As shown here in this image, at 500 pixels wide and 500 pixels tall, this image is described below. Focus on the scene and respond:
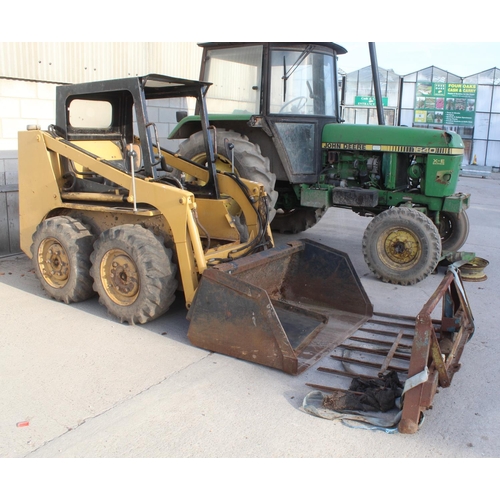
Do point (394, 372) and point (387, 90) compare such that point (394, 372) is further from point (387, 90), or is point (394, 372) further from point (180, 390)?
point (387, 90)

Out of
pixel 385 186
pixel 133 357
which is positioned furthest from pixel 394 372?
pixel 385 186

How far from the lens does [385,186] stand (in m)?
7.21

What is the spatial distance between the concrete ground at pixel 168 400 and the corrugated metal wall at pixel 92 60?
12.8 feet

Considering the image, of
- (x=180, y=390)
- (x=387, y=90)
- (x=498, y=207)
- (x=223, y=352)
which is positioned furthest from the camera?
(x=387, y=90)

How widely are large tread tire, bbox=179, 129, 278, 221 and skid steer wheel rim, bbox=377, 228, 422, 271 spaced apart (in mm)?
1345

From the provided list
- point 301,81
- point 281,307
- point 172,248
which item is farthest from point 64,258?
point 301,81

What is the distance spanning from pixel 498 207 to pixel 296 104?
7588 millimetres

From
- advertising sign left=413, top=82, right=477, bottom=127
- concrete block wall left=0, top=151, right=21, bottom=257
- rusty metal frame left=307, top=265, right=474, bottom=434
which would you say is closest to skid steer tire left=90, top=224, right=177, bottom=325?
rusty metal frame left=307, top=265, right=474, bottom=434

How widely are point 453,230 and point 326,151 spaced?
190 cm

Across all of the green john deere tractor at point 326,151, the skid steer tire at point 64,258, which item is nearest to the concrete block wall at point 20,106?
the green john deere tractor at point 326,151

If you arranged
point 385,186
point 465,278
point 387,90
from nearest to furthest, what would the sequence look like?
point 465,278
point 385,186
point 387,90

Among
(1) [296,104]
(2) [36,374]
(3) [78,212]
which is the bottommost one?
(2) [36,374]

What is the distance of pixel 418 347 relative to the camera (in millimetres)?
3449

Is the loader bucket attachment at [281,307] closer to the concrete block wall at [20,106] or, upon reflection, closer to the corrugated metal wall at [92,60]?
the concrete block wall at [20,106]
